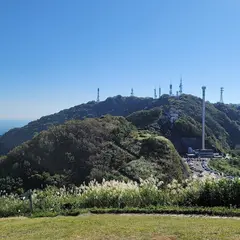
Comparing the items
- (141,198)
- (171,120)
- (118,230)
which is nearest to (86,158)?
(141,198)

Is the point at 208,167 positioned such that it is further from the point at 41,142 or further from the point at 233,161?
the point at 41,142

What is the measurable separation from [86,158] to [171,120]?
209 feet

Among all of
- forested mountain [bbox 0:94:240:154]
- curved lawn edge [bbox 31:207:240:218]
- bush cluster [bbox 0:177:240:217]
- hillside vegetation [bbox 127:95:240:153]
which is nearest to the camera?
curved lawn edge [bbox 31:207:240:218]

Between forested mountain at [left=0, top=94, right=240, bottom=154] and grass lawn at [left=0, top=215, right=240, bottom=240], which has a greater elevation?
forested mountain at [left=0, top=94, right=240, bottom=154]

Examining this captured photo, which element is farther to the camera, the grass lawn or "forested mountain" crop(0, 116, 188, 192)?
"forested mountain" crop(0, 116, 188, 192)

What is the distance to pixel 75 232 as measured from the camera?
A: 650cm

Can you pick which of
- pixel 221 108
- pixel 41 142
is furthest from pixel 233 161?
pixel 221 108

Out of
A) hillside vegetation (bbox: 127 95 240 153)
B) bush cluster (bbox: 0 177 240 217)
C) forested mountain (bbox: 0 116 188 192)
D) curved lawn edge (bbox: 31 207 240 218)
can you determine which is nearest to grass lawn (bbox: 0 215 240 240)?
curved lawn edge (bbox: 31 207 240 218)

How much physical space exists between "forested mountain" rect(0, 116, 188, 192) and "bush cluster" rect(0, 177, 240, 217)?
60.4ft

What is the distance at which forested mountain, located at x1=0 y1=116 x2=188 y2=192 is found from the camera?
30469 mm

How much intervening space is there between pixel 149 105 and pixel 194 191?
129 meters

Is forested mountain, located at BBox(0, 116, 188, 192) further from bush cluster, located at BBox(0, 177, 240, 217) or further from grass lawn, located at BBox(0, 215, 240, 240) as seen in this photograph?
grass lawn, located at BBox(0, 215, 240, 240)

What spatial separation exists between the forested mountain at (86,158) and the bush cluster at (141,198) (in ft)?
60.4

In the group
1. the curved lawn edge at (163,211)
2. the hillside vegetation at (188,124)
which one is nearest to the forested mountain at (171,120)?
the hillside vegetation at (188,124)
